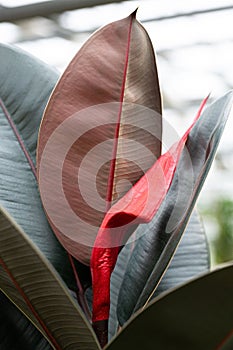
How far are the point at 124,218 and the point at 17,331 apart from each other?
14cm

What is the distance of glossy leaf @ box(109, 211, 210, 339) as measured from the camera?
59 centimetres

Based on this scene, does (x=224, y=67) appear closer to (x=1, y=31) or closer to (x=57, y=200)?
(x=1, y=31)

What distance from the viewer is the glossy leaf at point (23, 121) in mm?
559

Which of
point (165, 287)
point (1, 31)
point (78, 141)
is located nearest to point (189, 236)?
point (165, 287)

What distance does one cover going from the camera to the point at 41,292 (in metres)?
0.44

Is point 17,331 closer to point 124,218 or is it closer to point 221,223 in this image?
point 124,218

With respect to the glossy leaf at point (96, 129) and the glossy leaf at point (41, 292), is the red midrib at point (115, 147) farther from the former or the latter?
the glossy leaf at point (41, 292)

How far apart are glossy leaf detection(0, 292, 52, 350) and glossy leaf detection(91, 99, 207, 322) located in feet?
0.21

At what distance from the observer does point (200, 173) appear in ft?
1.58

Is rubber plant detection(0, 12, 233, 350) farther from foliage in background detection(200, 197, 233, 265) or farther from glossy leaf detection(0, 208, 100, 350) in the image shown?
foliage in background detection(200, 197, 233, 265)

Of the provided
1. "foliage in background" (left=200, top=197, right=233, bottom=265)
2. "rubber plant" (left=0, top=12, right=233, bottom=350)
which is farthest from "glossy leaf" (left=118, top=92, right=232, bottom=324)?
"foliage in background" (left=200, top=197, right=233, bottom=265)

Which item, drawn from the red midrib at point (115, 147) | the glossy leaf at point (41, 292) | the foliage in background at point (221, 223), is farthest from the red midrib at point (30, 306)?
the foliage in background at point (221, 223)

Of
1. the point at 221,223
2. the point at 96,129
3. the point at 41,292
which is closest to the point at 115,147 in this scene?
the point at 96,129

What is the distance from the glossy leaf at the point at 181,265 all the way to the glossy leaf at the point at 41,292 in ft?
0.41
